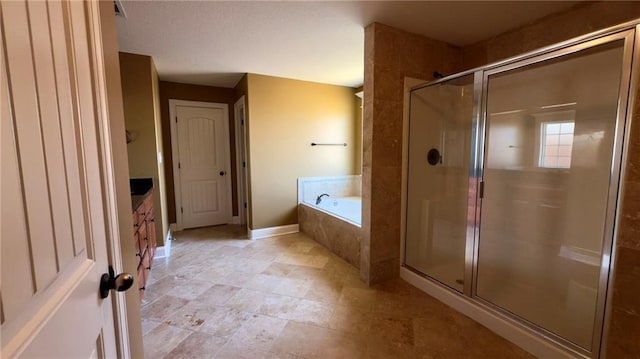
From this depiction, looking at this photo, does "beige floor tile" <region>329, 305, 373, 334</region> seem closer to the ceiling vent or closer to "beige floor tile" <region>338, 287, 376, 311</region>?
"beige floor tile" <region>338, 287, 376, 311</region>

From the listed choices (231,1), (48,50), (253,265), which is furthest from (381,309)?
(231,1)

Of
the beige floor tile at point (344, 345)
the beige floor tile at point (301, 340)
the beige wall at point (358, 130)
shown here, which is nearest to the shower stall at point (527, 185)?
the beige floor tile at point (344, 345)

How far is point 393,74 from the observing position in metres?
2.40

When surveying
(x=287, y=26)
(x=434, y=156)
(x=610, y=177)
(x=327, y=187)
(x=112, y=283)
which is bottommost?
(x=327, y=187)

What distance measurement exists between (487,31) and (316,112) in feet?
7.60

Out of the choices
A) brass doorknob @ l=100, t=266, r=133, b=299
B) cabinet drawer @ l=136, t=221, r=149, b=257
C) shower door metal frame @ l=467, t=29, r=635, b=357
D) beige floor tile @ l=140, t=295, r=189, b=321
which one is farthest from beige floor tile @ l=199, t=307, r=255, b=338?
shower door metal frame @ l=467, t=29, r=635, b=357

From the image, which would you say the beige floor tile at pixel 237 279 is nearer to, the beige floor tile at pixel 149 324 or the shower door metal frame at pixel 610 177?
the beige floor tile at pixel 149 324

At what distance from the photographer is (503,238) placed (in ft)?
7.36

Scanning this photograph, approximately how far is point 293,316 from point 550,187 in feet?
7.25

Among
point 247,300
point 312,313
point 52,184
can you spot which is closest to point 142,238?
point 247,300

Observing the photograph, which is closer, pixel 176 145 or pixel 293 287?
pixel 293 287

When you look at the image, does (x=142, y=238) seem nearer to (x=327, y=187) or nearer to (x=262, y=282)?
(x=262, y=282)

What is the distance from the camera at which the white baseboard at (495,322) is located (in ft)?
5.39

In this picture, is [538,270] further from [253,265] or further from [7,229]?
[7,229]
